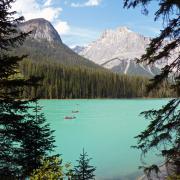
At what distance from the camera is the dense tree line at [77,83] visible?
515 ft

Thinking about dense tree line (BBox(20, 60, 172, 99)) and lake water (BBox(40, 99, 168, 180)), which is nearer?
lake water (BBox(40, 99, 168, 180))

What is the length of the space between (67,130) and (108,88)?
126 metres

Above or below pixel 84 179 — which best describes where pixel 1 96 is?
above

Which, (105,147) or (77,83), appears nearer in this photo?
(105,147)

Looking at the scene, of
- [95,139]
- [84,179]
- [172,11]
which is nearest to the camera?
[172,11]

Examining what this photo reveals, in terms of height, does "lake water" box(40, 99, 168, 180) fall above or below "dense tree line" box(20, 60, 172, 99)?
below

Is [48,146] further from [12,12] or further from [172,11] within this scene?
[172,11]

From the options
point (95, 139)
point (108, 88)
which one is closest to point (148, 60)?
point (95, 139)

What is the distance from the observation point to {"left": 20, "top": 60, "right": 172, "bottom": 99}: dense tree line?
15700 cm

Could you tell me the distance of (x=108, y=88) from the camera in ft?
607

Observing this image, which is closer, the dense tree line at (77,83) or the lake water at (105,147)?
the lake water at (105,147)

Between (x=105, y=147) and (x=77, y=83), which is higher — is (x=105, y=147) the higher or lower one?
the lower one

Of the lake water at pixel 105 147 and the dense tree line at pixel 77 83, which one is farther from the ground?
the dense tree line at pixel 77 83

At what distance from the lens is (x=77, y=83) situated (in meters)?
170
